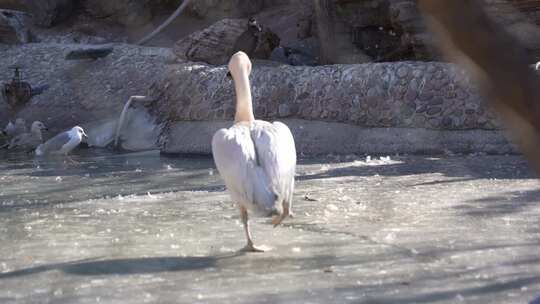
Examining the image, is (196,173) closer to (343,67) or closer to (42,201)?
(42,201)

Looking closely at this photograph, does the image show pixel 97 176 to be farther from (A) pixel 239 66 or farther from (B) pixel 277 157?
(B) pixel 277 157

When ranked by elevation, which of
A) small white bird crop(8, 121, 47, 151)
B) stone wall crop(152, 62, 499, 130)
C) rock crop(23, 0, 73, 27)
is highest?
rock crop(23, 0, 73, 27)

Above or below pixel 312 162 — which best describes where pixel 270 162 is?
above

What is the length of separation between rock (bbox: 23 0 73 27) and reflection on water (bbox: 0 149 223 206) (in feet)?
27.3

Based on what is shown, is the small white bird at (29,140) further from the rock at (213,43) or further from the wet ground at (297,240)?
the wet ground at (297,240)

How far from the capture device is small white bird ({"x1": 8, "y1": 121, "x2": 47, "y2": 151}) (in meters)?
14.5

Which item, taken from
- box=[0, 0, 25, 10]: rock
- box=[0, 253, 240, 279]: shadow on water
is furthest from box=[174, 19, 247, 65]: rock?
box=[0, 253, 240, 279]: shadow on water

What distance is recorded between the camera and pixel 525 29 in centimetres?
1291

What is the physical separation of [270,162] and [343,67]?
25.6 feet

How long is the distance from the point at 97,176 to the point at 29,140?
14.6 ft

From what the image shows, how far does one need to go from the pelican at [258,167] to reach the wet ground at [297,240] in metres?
0.33

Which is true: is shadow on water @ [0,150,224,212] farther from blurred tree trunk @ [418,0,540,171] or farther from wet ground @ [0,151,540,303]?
blurred tree trunk @ [418,0,540,171]

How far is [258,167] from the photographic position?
5.30 m

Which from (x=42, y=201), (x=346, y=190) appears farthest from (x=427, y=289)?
(x=42, y=201)
